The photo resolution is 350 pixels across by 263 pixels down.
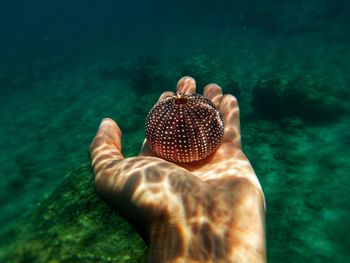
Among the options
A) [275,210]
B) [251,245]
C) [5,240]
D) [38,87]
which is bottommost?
[38,87]

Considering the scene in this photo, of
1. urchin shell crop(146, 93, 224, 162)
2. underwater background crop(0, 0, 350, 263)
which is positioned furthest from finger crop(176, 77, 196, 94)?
underwater background crop(0, 0, 350, 263)

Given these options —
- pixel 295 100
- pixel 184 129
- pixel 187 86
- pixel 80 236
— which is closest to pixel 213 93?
pixel 187 86

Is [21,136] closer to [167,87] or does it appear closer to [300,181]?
[167,87]

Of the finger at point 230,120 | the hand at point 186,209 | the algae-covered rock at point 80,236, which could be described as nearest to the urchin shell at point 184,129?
the finger at point 230,120

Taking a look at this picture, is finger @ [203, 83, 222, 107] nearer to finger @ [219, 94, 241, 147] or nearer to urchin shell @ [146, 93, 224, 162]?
finger @ [219, 94, 241, 147]

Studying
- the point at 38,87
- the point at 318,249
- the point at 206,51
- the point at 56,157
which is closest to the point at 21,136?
the point at 56,157

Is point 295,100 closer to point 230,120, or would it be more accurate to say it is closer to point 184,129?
point 230,120
